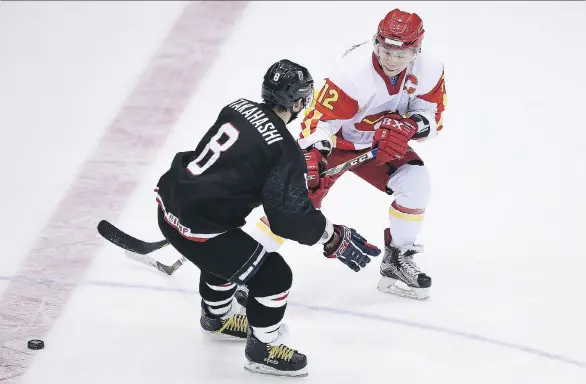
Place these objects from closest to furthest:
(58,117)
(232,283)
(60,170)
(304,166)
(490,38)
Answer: (304,166)
(232,283)
(60,170)
(58,117)
(490,38)

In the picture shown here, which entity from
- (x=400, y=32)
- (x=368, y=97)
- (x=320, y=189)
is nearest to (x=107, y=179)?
A: (x=320, y=189)

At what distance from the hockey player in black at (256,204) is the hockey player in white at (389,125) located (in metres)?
0.40

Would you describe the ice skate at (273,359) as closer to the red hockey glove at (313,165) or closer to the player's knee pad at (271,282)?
the player's knee pad at (271,282)

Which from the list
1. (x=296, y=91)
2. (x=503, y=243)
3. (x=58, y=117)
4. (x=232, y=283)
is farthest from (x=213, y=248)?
(x=58, y=117)

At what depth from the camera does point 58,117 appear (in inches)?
190

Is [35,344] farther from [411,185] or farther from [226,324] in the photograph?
[411,185]

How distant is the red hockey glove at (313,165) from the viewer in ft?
11.6

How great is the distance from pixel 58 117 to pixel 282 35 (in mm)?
1294

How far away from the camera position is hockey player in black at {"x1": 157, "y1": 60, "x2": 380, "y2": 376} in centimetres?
303

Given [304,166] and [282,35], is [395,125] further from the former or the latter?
[282,35]

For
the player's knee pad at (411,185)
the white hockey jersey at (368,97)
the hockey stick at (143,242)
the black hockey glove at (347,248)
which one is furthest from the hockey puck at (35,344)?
the player's knee pad at (411,185)

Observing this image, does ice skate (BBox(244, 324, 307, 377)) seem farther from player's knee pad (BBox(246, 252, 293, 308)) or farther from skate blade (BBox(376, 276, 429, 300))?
skate blade (BBox(376, 276, 429, 300))

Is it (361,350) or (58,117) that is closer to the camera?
(361,350)

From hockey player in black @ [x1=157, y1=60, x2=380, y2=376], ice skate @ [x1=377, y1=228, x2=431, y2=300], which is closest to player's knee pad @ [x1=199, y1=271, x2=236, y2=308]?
hockey player in black @ [x1=157, y1=60, x2=380, y2=376]
